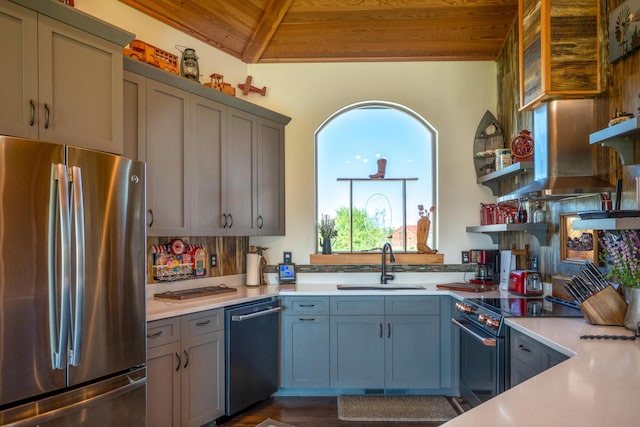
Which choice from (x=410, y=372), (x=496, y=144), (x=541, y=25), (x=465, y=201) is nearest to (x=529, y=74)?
(x=541, y=25)

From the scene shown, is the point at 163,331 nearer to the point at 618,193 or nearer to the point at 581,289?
the point at 581,289

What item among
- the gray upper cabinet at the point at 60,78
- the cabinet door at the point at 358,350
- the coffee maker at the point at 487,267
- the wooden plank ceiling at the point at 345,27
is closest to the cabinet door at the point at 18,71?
the gray upper cabinet at the point at 60,78

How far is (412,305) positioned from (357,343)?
0.55m

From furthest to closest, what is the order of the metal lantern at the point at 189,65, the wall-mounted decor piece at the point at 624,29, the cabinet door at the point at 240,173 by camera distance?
the cabinet door at the point at 240,173
the metal lantern at the point at 189,65
the wall-mounted decor piece at the point at 624,29

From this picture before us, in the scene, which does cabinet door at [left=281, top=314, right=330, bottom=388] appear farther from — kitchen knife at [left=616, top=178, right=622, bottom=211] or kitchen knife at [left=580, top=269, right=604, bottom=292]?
kitchen knife at [left=616, top=178, right=622, bottom=211]

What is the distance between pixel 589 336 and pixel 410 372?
179 centimetres

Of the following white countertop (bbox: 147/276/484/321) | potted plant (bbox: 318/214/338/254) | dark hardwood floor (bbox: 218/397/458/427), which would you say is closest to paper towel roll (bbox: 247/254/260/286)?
white countertop (bbox: 147/276/484/321)

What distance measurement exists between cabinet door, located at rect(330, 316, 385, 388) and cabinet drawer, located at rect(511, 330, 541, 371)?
1272mm

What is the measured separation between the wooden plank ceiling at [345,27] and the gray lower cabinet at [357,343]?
2.29 meters

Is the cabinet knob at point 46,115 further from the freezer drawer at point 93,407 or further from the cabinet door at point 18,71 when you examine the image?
the freezer drawer at point 93,407

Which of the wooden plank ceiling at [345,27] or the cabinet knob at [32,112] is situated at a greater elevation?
the wooden plank ceiling at [345,27]

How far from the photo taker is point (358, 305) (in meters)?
3.50

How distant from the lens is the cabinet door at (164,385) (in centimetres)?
247

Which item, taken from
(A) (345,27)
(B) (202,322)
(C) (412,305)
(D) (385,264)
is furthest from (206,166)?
(C) (412,305)
